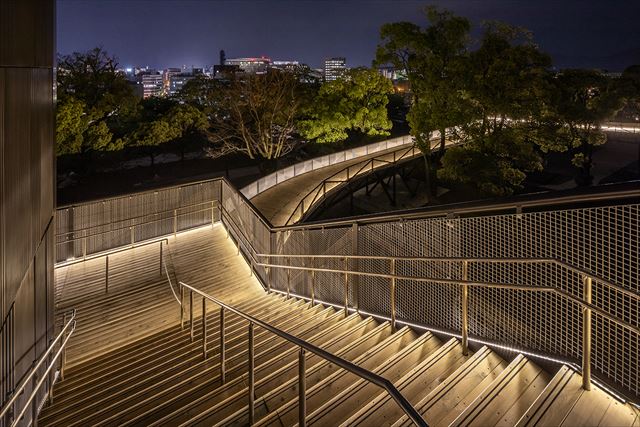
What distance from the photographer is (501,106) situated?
691 inches

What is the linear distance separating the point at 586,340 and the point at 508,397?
0.65m

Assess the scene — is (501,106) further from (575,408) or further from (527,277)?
(575,408)

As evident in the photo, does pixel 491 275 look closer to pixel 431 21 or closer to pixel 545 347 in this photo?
pixel 545 347

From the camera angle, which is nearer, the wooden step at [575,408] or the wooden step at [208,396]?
the wooden step at [575,408]

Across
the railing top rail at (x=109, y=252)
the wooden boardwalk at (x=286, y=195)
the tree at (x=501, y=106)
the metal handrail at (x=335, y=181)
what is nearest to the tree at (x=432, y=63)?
the tree at (x=501, y=106)

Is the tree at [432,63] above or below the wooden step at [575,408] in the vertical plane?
above

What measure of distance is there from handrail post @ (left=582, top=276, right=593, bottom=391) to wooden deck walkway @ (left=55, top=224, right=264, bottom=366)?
23.8 feet

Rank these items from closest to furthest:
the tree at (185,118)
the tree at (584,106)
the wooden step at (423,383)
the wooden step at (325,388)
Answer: the wooden step at (423,383), the wooden step at (325,388), the tree at (584,106), the tree at (185,118)

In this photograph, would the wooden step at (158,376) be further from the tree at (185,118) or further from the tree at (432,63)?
the tree at (185,118)

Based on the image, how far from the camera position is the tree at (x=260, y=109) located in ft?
80.9

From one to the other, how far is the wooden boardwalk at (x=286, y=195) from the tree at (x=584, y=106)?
34.3ft

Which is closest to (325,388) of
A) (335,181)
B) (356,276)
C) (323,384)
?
(323,384)

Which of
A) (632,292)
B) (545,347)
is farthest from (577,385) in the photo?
(632,292)

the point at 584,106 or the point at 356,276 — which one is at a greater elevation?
the point at 584,106
